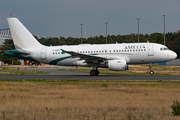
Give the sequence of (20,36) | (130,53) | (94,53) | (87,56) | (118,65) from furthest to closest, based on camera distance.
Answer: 1. (20,36)
2. (94,53)
3. (130,53)
4. (87,56)
5. (118,65)

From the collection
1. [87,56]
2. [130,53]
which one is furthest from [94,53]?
[130,53]

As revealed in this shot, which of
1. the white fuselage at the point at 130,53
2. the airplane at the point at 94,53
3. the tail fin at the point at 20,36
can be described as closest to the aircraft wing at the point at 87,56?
the airplane at the point at 94,53

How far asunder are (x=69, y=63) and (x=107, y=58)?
575 cm

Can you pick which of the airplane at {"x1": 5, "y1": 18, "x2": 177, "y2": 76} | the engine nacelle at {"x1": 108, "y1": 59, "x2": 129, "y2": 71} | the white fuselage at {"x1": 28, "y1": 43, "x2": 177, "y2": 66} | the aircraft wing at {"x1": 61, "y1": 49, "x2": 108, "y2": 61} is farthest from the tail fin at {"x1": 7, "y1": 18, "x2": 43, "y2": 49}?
the engine nacelle at {"x1": 108, "y1": 59, "x2": 129, "y2": 71}

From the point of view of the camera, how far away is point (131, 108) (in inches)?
517

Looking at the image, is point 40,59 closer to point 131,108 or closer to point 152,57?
point 152,57

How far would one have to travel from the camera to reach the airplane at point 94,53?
119 ft

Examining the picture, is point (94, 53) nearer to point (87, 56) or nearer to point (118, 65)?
point (87, 56)

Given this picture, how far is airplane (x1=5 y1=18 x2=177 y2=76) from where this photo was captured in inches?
1431

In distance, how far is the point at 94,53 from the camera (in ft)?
125

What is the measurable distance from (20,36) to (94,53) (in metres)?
11.6

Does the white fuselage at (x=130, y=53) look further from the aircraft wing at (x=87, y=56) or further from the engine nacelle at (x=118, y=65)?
the engine nacelle at (x=118, y=65)

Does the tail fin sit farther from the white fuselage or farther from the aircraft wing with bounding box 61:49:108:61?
the aircraft wing with bounding box 61:49:108:61

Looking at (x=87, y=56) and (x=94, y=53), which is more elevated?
(x=94, y=53)
